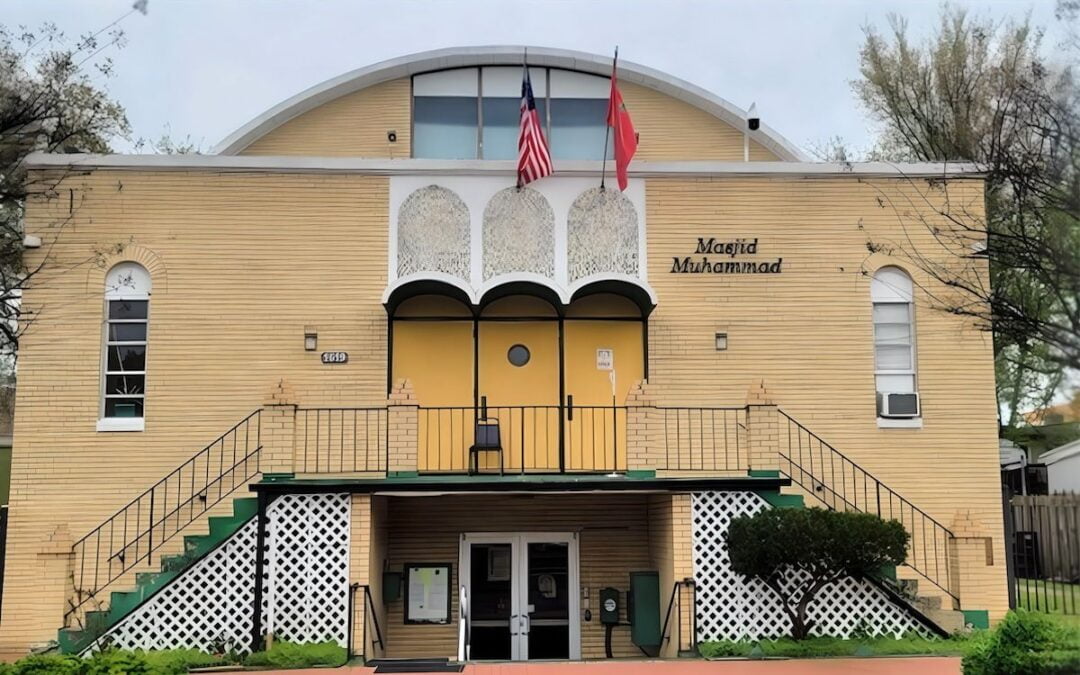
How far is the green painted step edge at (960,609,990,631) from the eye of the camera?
14.2 meters

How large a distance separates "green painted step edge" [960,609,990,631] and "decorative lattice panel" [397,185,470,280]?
27.4 feet

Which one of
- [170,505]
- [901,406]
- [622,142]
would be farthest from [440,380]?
[901,406]

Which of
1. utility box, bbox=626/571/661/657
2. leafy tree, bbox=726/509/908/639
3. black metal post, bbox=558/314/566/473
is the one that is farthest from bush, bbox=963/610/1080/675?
black metal post, bbox=558/314/566/473

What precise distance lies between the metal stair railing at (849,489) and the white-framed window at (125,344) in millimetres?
9474

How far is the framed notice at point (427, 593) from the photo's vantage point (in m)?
15.2

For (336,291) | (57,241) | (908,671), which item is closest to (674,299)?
(336,291)

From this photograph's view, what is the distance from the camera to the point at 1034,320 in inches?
362

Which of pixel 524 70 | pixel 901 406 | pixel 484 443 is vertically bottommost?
pixel 484 443

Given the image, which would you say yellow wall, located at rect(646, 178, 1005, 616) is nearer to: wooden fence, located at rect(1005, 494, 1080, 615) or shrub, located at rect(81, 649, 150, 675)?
wooden fence, located at rect(1005, 494, 1080, 615)

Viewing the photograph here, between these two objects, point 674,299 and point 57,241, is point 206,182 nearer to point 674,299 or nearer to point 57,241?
point 57,241

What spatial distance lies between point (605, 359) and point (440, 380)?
2491mm

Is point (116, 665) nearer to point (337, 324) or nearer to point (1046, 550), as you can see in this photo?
point (337, 324)

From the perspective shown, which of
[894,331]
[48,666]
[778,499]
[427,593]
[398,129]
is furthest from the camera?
[398,129]

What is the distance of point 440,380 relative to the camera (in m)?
15.9
